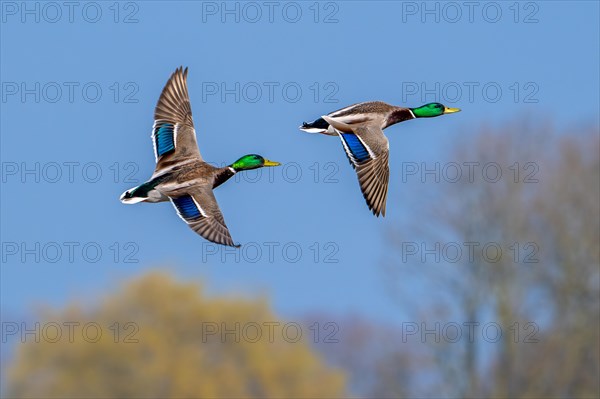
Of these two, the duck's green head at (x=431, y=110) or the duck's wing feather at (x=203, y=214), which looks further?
the duck's green head at (x=431, y=110)

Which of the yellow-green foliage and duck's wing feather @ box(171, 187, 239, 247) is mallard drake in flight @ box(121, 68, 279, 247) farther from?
the yellow-green foliage

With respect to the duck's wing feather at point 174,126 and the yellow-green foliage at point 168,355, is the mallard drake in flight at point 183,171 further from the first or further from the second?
the yellow-green foliage at point 168,355

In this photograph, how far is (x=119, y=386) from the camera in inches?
1620

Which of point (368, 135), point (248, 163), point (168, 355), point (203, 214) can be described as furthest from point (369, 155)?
point (168, 355)

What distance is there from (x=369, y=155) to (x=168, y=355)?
2255cm

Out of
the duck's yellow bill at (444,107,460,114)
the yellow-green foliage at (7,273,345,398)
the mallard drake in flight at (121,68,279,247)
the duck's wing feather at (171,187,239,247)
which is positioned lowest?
the yellow-green foliage at (7,273,345,398)

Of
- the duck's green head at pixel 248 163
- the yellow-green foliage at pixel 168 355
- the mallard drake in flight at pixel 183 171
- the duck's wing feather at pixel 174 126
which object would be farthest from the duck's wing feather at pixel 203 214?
the yellow-green foliage at pixel 168 355

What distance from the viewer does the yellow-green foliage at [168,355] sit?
40.0 m

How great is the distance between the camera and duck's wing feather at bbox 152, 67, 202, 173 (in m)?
Answer: 19.2

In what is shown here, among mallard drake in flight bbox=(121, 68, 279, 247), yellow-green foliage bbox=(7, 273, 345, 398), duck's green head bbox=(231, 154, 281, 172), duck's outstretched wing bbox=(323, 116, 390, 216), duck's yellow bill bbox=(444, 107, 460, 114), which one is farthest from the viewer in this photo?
yellow-green foliage bbox=(7, 273, 345, 398)

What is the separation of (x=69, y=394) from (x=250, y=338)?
14.4 feet

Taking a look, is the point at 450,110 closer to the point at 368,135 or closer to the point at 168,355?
the point at 368,135

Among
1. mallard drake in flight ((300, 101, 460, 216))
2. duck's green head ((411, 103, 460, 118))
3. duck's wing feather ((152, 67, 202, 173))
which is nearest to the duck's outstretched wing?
mallard drake in flight ((300, 101, 460, 216))

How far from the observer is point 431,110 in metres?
20.3
